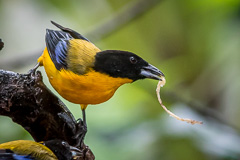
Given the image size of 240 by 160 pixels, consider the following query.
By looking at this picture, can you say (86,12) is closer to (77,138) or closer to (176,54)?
(176,54)

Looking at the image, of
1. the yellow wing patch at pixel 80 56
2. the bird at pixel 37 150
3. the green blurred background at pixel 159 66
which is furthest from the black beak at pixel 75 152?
the green blurred background at pixel 159 66

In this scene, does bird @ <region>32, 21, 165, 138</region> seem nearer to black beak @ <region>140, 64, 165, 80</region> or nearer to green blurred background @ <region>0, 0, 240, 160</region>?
black beak @ <region>140, 64, 165, 80</region>

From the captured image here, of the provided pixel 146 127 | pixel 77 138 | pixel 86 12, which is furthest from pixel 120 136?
pixel 86 12

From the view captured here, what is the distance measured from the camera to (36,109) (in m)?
2.72

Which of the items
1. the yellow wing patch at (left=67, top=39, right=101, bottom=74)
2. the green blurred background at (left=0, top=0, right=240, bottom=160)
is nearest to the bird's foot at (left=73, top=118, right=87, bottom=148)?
the yellow wing patch at (left=67, top=39, right=101, bottom=74)

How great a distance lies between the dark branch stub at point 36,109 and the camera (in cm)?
267

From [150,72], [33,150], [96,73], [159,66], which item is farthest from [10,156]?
[159,66]

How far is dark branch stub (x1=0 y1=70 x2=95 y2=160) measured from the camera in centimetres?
267

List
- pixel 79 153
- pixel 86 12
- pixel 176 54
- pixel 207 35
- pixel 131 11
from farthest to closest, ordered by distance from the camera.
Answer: pixel 86 12, pixel 176 54, pixel 207 35, pixel 131 11, pixel 79 153

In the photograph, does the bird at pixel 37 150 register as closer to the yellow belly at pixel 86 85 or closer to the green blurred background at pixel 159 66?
the yellow belly at pixel 86 85

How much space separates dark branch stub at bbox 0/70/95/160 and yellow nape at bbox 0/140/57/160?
0.16 m

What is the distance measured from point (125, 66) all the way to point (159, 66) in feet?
7.51

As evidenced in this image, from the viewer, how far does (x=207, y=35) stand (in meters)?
5.18

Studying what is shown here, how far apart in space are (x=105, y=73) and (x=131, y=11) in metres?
1.72
